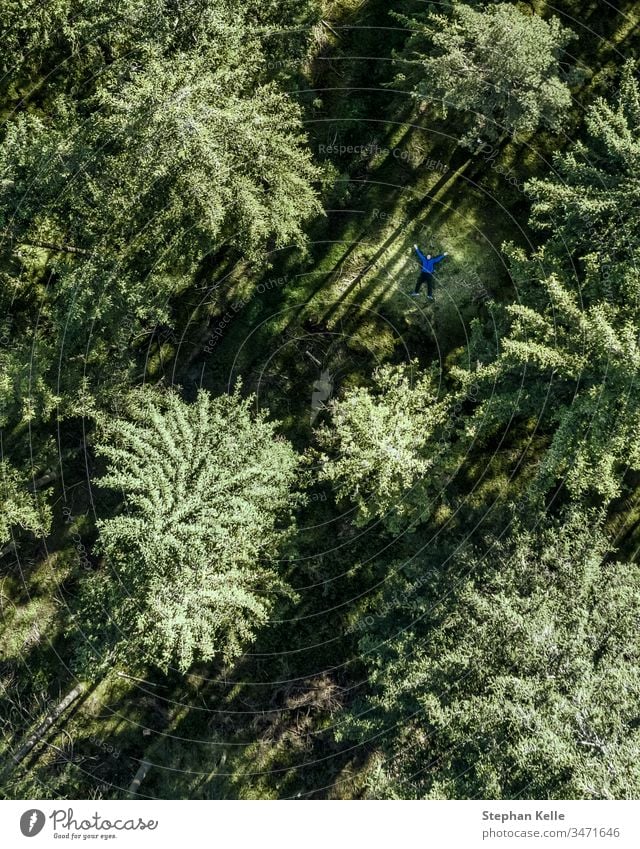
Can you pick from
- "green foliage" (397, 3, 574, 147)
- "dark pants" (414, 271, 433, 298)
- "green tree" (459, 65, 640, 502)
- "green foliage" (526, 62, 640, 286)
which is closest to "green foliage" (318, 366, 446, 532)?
"green tree" (459, 65, 640, 502)

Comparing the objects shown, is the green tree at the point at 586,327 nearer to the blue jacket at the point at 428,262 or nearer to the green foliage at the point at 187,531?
the blue jacket at the point at 428,262

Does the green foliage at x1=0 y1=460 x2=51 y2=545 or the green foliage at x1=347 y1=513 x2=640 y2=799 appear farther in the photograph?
the green foliage at x1=0 y1=460 x2=51 y2=545

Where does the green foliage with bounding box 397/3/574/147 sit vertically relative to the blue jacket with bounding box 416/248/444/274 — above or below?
above

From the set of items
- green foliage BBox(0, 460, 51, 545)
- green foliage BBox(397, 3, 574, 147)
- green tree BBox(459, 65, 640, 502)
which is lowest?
green foliage BBox(0, 460, 51, 545)

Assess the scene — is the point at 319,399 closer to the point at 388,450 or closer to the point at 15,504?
the point at 388,450

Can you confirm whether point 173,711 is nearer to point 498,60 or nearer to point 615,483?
point 615,483

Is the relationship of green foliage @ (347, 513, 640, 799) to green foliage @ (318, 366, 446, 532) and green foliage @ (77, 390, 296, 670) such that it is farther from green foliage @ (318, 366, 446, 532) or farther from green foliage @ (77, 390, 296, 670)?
green foliage @ (77, 390, 296, 670)

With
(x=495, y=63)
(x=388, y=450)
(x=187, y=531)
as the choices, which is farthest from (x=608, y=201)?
(x=187, y=531)

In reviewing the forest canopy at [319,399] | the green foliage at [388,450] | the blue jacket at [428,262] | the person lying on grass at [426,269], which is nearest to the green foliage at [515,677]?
the forest canopy at [319,399]
